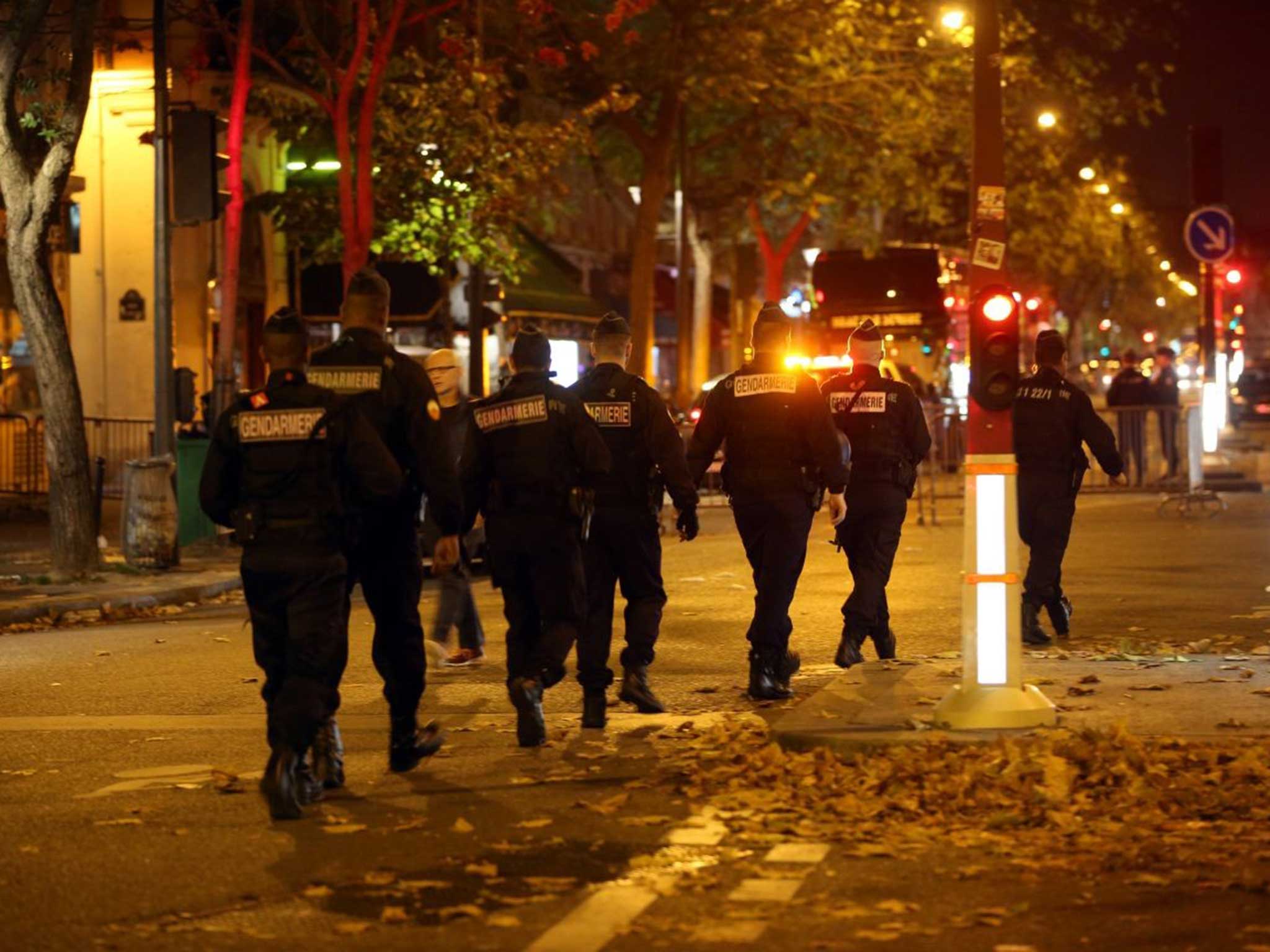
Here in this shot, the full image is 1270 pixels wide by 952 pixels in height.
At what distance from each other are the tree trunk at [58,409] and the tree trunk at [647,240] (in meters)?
15.2

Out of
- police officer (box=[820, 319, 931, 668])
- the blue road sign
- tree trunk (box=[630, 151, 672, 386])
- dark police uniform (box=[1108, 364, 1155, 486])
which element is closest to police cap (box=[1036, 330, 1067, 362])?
police officer (box=[820, 319, 931, 668])

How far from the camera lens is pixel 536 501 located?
31.4 feet

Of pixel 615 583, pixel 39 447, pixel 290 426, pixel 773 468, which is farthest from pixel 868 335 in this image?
pixel 39 447

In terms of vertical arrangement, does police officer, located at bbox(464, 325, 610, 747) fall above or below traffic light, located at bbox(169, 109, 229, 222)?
below

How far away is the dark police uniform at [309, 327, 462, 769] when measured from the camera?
8641 millimetres

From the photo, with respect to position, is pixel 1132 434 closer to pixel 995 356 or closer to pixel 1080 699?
pixel 1080 699

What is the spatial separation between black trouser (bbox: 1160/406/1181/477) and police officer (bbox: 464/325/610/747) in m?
17.7

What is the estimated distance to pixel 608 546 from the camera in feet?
33.5

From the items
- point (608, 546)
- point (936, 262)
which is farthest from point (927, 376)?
point (608, 546)

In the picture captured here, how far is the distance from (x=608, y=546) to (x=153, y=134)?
1088 cm

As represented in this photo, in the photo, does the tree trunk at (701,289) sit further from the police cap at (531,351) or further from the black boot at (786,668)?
the police cap at (531,351)

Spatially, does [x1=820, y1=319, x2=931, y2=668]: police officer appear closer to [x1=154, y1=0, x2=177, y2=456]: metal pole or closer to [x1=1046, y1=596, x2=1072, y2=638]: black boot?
[x1=1046, y1=596, x2=1072, y2=638]: black boot

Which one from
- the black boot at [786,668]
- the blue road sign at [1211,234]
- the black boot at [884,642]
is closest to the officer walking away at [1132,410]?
the blue road sign at [1211,234]

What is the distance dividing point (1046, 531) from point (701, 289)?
117ft
